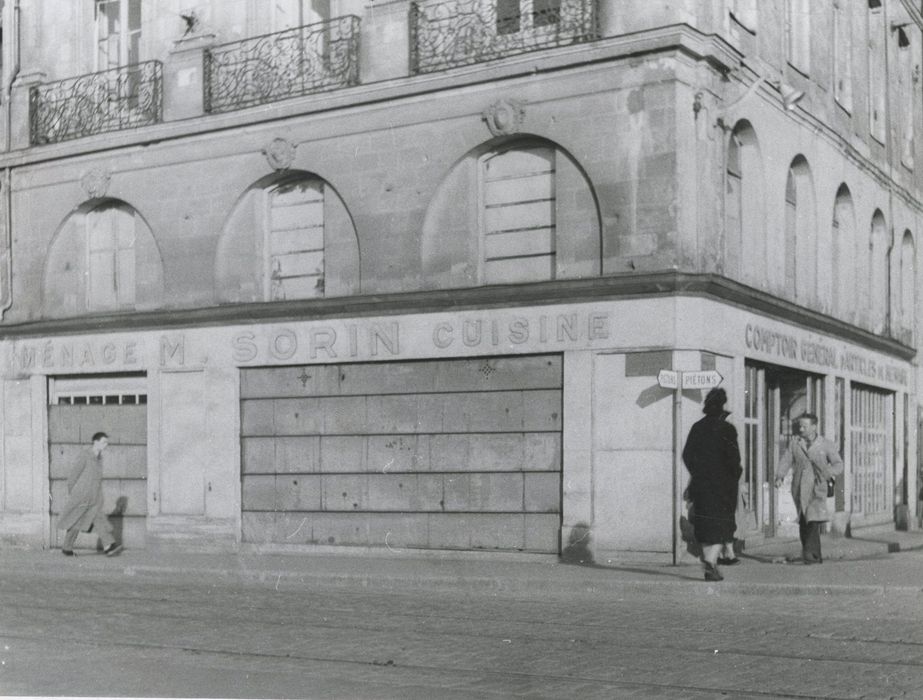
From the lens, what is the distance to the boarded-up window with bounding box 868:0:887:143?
2555 centimetres

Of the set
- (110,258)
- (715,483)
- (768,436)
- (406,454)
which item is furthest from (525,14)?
(110,258)

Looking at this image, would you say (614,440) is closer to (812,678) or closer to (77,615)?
(77,615)

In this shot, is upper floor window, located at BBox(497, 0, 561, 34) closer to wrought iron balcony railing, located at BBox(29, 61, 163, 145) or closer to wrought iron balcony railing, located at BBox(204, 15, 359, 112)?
wrought iron balcony railing, located at BBox(204, 15, 359, 112)

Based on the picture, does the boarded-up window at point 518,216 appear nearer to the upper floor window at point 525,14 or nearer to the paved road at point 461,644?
the upper floor window at point 525,14

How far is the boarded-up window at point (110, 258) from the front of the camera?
73.1 feet

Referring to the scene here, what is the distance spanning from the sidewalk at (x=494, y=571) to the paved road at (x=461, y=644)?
158mm

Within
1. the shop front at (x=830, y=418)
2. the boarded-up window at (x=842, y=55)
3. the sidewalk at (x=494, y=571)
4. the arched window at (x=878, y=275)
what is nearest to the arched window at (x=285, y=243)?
the sidewalk at (x=494, y=571)

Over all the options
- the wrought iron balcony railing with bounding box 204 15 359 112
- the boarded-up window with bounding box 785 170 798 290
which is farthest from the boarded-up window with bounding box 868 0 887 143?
the wrought iron balcony railing with bounding box 204 15 359 112

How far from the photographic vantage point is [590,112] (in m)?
17.8

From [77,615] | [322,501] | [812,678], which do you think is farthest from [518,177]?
[812,678]

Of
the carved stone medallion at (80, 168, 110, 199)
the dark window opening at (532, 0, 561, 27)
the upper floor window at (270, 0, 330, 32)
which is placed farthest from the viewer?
the carved stone medallion at (80, 168, 110, 199)

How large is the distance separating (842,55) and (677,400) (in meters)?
9.65

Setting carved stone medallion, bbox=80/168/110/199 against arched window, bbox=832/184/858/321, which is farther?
arched window, bbox=832/184/858/321

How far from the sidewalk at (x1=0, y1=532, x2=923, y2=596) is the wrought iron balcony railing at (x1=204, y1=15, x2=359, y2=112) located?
6500 mm
